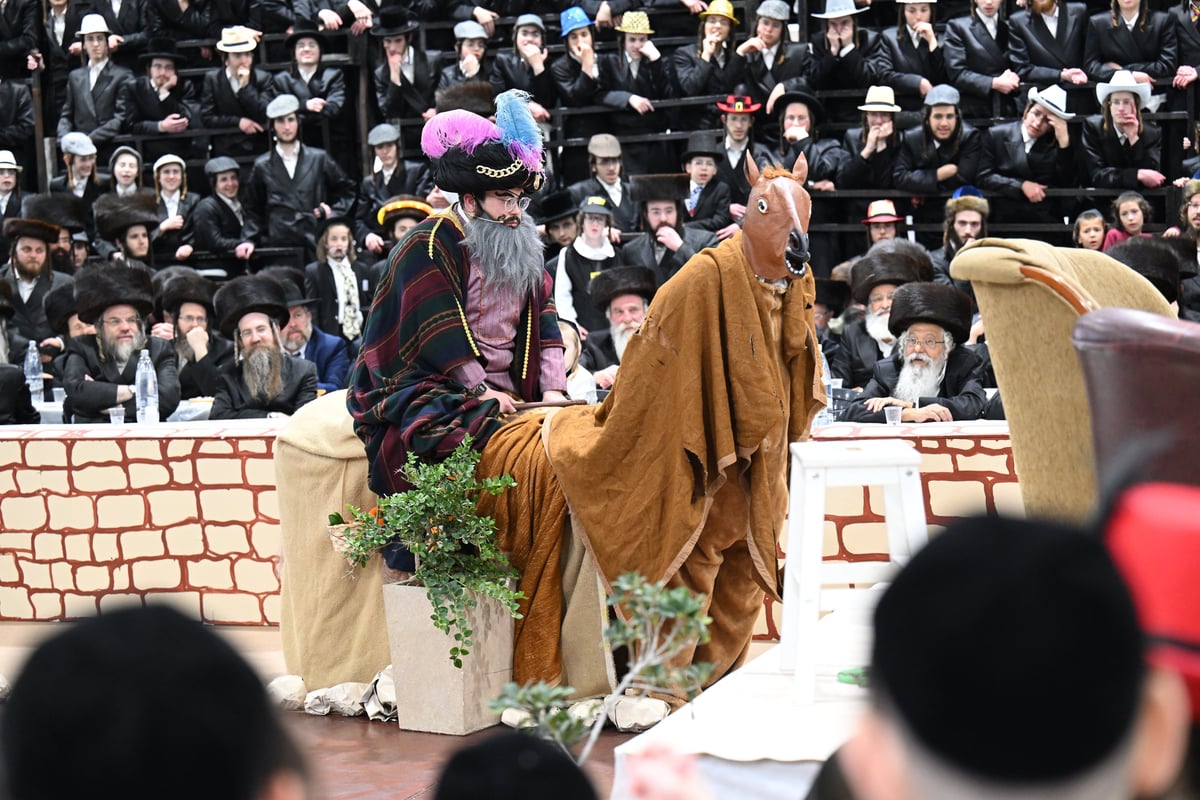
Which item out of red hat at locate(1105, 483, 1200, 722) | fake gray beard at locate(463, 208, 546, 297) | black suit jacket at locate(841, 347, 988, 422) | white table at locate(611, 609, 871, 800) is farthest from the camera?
black suit jacket at locate(841, 347, 988, 422)

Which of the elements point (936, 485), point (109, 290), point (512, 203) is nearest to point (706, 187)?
point (109, 290)

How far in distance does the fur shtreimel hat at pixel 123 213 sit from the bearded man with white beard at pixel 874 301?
477 cm

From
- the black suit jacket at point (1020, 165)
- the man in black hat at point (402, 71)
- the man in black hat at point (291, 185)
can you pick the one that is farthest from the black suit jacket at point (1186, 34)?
the man in black hat at point (291, 185)

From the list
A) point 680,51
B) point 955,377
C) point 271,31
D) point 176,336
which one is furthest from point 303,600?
point 271,31

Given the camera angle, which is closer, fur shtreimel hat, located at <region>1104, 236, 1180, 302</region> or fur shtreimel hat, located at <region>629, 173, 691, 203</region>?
fur shtreimel hat, located at <region>1104, 236, 1180, 302</region>

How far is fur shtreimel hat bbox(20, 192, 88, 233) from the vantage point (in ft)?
33.5

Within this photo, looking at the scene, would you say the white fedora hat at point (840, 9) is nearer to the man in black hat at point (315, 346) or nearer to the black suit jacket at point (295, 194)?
the black suit jacket at point (295, 194)

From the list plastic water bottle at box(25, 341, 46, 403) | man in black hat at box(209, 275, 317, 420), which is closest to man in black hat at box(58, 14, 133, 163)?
plastic water bottle at box(25, 341, 46, 403)

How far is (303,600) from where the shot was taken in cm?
451

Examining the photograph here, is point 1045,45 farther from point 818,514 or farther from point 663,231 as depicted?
point 818,514

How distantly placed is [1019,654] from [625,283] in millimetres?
6244

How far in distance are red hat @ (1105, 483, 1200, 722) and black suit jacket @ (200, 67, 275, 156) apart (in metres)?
10.1

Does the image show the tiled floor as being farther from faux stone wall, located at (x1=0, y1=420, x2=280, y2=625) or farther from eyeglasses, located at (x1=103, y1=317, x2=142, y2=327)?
eyeglasses, located at (x1=103, y1=317, x2=142, y2=327)

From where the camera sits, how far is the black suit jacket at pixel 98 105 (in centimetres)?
1127
